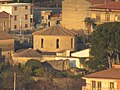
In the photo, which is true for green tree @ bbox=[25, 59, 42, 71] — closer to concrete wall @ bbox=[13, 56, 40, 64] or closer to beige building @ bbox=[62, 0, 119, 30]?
concrete wall @ bbox=[13, 56, 40, 64]

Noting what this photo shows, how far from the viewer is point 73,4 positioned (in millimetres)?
58094

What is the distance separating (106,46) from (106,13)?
47.2 feet

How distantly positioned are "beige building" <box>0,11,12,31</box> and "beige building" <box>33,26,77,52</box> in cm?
1158

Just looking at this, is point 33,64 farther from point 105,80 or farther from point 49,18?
point 49,18

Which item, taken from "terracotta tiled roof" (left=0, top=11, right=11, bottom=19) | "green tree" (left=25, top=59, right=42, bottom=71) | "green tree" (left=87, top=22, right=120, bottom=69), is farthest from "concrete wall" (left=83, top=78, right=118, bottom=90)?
"terracotta tiled roof" (left=0, top=11, right=11, bottom=19)

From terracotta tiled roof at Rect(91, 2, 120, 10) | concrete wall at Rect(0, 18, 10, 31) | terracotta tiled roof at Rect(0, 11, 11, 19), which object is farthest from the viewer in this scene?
terracotta tiled roof at Rect(0, 11, 11, 19)

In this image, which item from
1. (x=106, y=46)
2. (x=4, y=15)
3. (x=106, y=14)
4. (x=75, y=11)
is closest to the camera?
(x=106, y=46)

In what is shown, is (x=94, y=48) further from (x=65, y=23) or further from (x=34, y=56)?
(x=65, y=23)

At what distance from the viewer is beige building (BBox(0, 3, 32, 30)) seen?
58.7 m

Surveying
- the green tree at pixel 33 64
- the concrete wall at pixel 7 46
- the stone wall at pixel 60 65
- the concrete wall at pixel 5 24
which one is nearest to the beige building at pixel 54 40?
the concrete wall at pixel 7 46

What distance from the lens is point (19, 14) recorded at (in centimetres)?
5897

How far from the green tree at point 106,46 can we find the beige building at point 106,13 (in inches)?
516

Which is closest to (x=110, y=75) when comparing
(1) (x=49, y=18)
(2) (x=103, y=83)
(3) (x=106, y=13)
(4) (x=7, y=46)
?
(2) (x=103, y=83)

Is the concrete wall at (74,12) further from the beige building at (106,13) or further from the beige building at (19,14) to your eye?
the beige building at (19,14)
